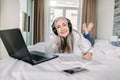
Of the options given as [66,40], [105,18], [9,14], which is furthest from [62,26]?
[105,18]

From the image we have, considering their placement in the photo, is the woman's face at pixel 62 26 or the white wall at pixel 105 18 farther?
the white wall at pixel 105 18

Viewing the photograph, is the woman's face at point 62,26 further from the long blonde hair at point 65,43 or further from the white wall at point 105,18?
the white wall at point 105,18

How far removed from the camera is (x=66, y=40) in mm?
1455

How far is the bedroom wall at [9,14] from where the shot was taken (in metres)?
3.18

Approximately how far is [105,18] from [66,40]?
3.46 metres

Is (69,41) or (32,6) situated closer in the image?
(69,41)

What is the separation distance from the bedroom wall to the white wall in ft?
8.10

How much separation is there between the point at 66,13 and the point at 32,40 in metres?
1.48

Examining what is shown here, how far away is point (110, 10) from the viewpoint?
172 inches

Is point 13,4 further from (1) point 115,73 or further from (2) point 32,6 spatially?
(1) point 115,73

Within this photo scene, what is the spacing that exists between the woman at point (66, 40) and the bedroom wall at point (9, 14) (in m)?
1.97

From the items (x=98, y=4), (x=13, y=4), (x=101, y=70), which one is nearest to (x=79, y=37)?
(x=101, y=70)

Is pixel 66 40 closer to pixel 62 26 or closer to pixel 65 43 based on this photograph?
pixel 65 43

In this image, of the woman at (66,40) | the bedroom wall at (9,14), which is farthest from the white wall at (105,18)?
the woman at (66,40)
